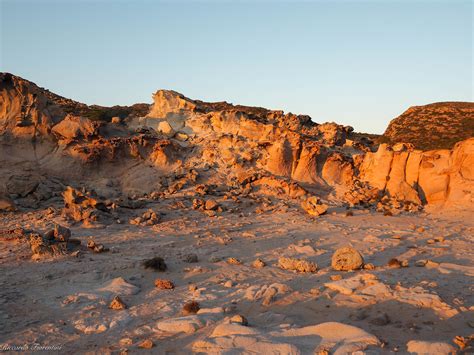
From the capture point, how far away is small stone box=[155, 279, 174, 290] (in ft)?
25.8

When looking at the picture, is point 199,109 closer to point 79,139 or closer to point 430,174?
point 79,139

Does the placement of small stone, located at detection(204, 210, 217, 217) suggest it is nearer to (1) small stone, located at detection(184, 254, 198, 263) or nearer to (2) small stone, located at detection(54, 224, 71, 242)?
(1) small stone, located at detection(184, 254, 198, 263)

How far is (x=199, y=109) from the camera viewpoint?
2353 cm

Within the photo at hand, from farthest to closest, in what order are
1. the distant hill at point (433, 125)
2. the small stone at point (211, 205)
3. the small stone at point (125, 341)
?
the distant hill at point (433, 125) → the small stone at point (211, 205) → the small stone at point (125, 341)

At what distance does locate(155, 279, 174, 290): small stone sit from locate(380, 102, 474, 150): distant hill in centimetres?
3403

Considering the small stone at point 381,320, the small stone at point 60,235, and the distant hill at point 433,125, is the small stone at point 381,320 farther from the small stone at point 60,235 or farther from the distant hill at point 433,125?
the distant hill at point 433,125

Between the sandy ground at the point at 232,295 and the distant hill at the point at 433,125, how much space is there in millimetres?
29633

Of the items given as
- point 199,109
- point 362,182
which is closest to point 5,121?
point 199,109

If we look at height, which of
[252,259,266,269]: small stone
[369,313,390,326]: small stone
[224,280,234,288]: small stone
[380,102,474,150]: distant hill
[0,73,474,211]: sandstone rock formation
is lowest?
[224,280,234,288]: small stone

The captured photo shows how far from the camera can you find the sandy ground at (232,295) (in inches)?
225

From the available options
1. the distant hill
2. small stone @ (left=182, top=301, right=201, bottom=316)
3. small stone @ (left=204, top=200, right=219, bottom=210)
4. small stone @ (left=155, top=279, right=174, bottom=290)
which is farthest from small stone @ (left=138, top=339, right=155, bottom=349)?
the distant hill

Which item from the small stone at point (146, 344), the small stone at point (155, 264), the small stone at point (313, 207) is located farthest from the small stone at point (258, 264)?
the small stone at point (313, 207)

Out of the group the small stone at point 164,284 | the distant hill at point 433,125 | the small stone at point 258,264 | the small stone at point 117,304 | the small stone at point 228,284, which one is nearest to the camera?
the small stone at point 117,304

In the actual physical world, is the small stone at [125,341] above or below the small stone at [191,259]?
below
